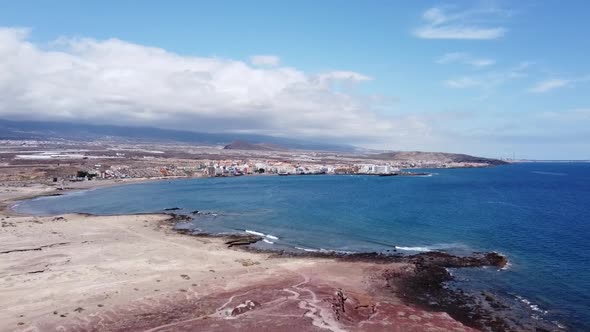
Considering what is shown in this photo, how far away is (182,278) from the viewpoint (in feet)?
94.9

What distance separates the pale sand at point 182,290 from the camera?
21641 millimetres

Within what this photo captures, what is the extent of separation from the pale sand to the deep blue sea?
25.8 feet

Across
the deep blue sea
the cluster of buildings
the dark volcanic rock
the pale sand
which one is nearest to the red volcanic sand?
the pale sand

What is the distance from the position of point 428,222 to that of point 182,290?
36692 mm

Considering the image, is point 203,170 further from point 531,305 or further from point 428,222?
point 531,305

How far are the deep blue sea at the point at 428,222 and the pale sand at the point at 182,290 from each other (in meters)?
7.86

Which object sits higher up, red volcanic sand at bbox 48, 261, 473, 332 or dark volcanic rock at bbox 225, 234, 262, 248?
red volcanic sand at bbox 48, 261, 473, 332

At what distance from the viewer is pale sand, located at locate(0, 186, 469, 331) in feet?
71.0

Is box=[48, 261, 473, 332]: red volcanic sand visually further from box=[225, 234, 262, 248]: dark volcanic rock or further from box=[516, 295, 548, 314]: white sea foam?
box=[225, 234, 262, 248]: dark volcanic rock

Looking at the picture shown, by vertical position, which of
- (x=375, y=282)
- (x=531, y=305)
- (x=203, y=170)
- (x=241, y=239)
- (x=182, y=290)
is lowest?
(x=203, y=170)

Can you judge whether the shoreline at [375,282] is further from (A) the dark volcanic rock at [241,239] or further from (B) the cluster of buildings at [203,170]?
(B) the cluster of buildings at [203,170]

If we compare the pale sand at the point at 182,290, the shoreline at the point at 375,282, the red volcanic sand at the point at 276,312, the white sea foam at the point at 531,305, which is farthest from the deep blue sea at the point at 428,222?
the red volcanic sand at the point at 276,312

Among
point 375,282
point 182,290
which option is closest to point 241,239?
point 182,290

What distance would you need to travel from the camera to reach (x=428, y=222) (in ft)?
178
